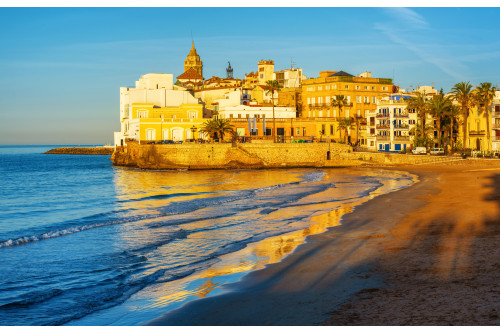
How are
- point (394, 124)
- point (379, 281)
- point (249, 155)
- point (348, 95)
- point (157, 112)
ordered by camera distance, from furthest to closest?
point (348, 95)
point (157, 112)
point (394, 124)
point (249, 155)
point (379, 281)

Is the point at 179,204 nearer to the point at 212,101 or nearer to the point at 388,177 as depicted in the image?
the point at 388,177

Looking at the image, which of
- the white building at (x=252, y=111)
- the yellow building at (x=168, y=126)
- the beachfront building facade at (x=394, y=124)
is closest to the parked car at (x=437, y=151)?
the beachfront building facade at (x=394, y=124)

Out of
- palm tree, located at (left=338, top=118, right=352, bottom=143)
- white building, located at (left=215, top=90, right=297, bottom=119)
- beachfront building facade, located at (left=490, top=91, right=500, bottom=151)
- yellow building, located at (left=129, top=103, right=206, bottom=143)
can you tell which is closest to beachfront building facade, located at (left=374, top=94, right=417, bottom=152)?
palm tree, located at (left=338, top=118, right=352, bottom=143)

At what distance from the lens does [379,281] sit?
46.3 ft

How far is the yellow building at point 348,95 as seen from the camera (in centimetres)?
9731

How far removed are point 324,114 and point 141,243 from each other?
79.6 metres

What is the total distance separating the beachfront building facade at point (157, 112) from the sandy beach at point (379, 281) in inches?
2594

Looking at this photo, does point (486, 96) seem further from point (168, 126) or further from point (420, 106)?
point (168, 126)

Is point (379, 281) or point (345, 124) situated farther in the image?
point (345, 124)

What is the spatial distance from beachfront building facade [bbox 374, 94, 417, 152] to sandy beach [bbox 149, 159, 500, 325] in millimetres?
55798

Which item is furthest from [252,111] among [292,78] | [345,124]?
[292,78]

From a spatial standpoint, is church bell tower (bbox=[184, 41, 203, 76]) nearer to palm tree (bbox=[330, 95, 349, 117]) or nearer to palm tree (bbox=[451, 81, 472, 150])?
palm tree (bbox=[330, 95, 349, 117])

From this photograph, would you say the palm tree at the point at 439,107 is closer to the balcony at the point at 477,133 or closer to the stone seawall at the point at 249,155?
the balcony at the point at 477,133

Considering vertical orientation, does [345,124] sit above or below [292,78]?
below
